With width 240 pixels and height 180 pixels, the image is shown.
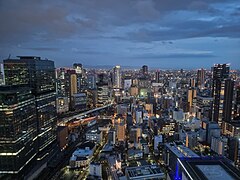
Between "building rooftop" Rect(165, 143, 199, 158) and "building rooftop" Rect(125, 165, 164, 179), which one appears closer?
"building rooftop" Rect(125, 165, 164, 179)

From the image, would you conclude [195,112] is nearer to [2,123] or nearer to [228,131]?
[228,131]

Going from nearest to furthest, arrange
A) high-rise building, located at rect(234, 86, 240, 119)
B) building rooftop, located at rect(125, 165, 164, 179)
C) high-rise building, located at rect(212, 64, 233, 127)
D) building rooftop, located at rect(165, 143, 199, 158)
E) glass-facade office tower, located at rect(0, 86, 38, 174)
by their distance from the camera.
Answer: glass-facade office tower, located at rect(0, 86, 38, 174)
building rooftop, located at rect(125, 165, 164, 179)
building rooftop, located at rect(165, 143, 199, 158)
high-rise building, located at rect(212, 64, 233, 127)
high-rise building, located at rect(234, 86, 240, 119)

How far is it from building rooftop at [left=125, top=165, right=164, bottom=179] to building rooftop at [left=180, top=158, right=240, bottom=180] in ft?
7.46

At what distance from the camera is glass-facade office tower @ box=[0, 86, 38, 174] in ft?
27.3

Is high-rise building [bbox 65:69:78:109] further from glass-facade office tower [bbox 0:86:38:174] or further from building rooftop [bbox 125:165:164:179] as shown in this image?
building rooftop [bbox 125:165:164:179]

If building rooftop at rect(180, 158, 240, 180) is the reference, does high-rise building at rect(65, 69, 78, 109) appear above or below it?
above

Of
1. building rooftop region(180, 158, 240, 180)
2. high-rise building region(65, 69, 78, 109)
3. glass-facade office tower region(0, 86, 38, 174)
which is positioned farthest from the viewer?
high-rise building region(65, 69, 78, 109)

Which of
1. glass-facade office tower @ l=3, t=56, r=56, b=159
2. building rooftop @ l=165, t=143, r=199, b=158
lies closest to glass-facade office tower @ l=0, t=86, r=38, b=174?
glass-facade office tower @ l=3, t=56, r=56, b=159

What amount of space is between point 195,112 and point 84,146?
1420 cm

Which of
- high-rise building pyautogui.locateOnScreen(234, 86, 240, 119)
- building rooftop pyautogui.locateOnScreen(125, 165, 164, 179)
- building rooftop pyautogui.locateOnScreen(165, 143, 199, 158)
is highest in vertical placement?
high-rise building pyautogui.locateOnScreen(234, 86, 240, 119)

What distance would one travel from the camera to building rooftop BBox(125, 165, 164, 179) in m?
8.66

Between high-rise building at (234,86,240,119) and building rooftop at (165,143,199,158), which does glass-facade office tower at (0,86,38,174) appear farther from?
high-rise building at (234,86,240,119)

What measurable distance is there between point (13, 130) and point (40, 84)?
11.3 feet

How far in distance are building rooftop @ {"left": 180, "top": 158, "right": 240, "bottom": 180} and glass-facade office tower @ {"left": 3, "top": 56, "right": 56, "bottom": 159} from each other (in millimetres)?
7421
